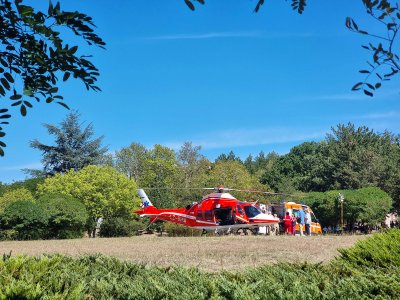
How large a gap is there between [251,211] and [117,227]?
948cm

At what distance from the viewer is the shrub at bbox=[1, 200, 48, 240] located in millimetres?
27172

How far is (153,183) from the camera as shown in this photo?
5291 cm

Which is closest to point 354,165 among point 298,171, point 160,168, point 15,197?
point 160,168

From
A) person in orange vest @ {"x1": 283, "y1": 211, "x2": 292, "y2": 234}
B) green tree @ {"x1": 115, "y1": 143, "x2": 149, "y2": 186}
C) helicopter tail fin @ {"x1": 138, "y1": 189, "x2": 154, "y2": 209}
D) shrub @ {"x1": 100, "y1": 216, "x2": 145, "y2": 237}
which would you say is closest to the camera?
person in orange vest @ {"x1": 283, "y1": 211, "x2": 292, "y2": 234}

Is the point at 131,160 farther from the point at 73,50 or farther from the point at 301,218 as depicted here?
the point at 73,50

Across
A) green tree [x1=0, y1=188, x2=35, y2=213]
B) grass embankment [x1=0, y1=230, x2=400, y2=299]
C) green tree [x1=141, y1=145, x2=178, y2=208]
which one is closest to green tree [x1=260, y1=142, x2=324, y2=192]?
green tree [x1=141, y1=145, x2=178, y2=208]

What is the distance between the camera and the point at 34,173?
182 feet

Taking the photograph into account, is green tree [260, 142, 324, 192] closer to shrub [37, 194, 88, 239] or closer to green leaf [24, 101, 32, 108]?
shrub [37, 194, 88, 239]

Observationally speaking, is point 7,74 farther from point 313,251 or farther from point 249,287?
point 313,251

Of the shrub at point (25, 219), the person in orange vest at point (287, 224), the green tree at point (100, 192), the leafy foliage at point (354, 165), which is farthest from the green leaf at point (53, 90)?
the leafy foliage at point (354, 165)

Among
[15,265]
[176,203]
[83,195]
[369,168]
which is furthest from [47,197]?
[369,168]

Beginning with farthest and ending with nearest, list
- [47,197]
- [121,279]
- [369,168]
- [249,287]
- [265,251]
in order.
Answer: [369,168]
[47,197]
[265,251]
[121,279]
[249,287]

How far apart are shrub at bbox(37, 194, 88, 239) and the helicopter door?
799 cm

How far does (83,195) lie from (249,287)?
3138cm
